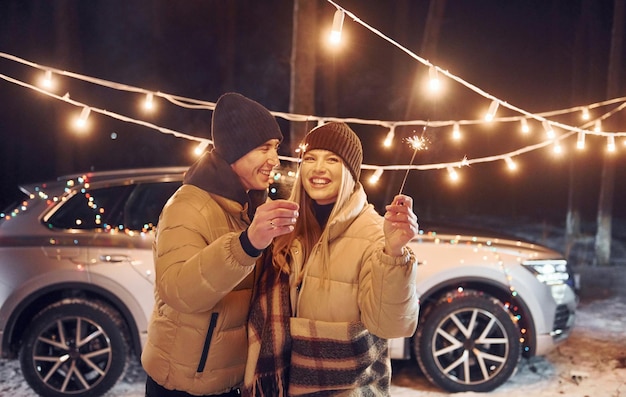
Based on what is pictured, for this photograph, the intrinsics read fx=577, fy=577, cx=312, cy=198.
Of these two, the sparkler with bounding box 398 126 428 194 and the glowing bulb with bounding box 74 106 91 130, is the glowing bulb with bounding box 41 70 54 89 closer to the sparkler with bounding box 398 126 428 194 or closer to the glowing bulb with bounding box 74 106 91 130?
the glowing bulb with bounding box 74 106 91 130

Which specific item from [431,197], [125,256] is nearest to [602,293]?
[125,256]

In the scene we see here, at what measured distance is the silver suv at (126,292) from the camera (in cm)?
439

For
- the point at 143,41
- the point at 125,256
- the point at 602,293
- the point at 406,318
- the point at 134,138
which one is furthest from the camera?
the point at 143,41

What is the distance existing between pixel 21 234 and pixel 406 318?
3.58 m

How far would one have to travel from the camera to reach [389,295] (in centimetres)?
189

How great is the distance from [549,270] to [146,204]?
336 cm

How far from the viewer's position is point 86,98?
18219 millimetres

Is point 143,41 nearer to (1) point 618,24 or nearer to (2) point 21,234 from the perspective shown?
(1) point 618,24

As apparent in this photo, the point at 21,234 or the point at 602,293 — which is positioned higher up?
the point at 21,234

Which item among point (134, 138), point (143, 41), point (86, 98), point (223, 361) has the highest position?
point (143, 41)

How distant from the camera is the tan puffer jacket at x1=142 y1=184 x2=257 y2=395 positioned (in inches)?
74.9

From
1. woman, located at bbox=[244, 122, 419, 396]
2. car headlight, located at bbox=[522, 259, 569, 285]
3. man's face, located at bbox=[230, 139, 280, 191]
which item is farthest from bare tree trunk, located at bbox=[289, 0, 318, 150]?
woman, located at bbox=[244, 122, 419, 396]

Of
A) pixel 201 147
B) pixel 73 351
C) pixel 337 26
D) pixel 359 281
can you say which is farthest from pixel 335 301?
pixel 73 351

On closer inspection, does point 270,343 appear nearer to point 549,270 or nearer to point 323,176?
point 323,176
